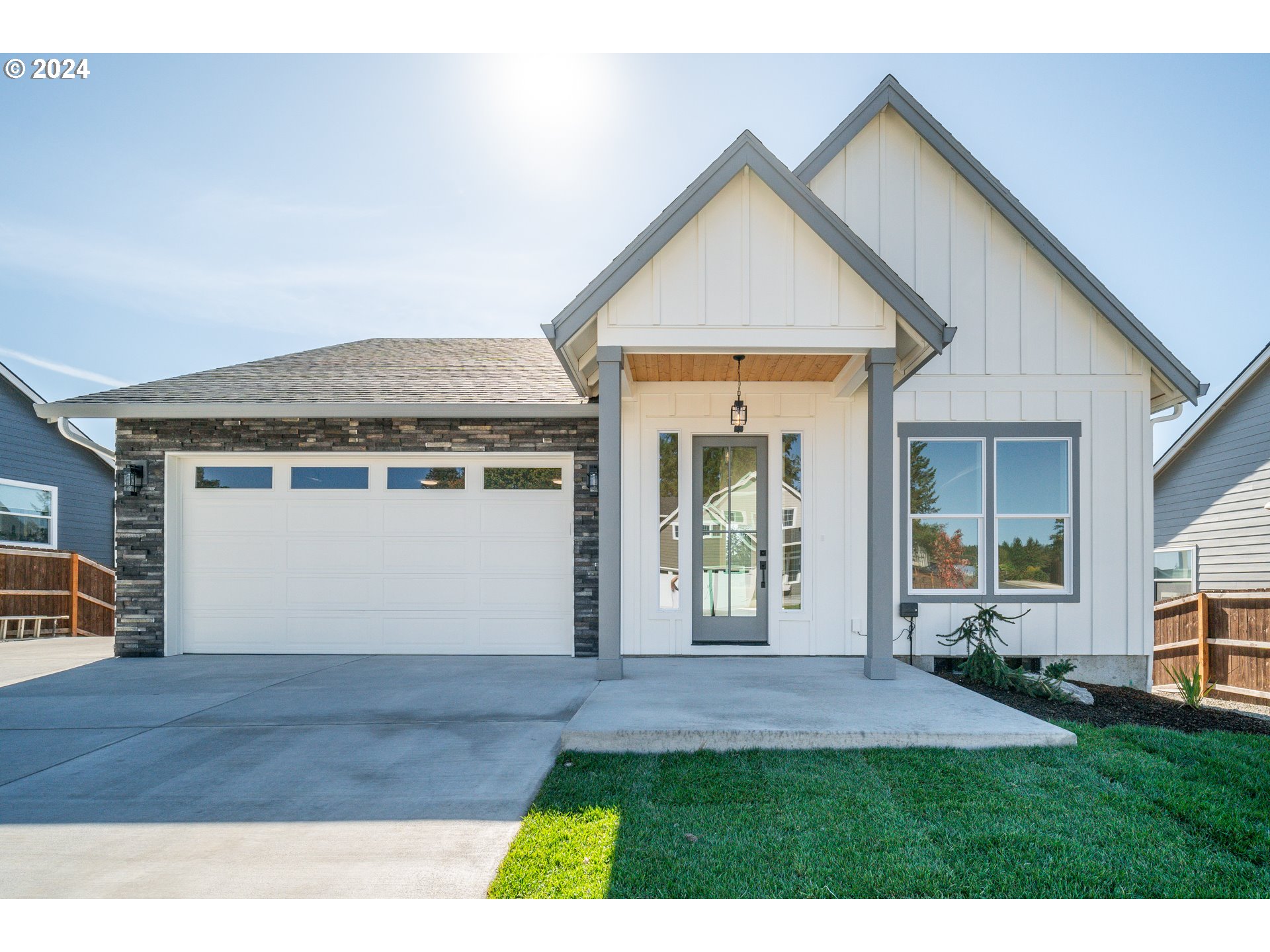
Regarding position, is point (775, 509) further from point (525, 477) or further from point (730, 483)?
point (525, 477)

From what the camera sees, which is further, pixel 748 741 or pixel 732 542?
pixel 732 542

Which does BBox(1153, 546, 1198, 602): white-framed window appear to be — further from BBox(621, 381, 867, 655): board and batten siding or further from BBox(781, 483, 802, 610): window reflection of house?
BBox(781, 483, 802, 610): window reflection of house

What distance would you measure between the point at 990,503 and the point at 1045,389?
1.42 m

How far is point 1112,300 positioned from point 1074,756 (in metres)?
5.35

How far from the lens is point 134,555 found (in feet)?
30.3

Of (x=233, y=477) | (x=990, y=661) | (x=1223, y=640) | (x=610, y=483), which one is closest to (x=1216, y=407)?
(x=1223, y=640)

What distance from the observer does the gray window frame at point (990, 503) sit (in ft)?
27.6

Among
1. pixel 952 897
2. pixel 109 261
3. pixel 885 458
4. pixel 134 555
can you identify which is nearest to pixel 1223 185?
pixel 885 458

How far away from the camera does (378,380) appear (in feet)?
32.2

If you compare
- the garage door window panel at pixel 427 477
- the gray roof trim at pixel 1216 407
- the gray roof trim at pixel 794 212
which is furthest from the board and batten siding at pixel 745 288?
the gray roof trim at pixel 1216 407

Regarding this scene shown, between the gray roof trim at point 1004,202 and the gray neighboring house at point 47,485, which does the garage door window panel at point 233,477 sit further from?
the gray roof trim at point 1004,202

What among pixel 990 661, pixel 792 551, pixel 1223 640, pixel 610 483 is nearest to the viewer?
pixel 610 483

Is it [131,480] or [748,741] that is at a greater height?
[131,480]

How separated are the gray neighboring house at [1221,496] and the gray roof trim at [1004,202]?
6.08 metres
